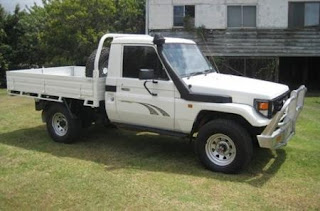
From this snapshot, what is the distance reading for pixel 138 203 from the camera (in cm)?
580

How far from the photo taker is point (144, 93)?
25.3 feet

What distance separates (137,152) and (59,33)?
1699 cm

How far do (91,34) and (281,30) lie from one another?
393 inches

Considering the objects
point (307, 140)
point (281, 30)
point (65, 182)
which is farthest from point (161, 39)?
point (281, 30)

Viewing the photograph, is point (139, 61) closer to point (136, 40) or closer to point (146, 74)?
point (136, 40)

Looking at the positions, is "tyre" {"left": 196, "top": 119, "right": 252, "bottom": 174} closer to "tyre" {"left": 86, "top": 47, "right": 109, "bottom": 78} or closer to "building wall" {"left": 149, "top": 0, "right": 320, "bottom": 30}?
"tyre" {"left": 86, "top": 47, "right": 109, "bottom": 78}

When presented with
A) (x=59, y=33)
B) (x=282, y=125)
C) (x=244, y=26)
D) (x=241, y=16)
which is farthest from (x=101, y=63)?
(x=59, y=33)

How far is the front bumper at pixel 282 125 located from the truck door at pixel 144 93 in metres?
1.69

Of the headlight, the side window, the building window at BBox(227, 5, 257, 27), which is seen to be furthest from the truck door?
the building window at BBox(227, 5, 257, 27)

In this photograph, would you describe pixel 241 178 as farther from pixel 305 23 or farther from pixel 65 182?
pixel 305 23

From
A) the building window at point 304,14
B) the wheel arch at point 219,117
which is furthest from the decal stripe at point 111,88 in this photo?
the building window at point 304,14

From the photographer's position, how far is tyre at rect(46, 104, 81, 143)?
888cm

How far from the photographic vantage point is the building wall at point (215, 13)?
66.5ft

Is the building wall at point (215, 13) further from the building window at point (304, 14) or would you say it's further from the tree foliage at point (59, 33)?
the tree foliage at point (59, 33)
